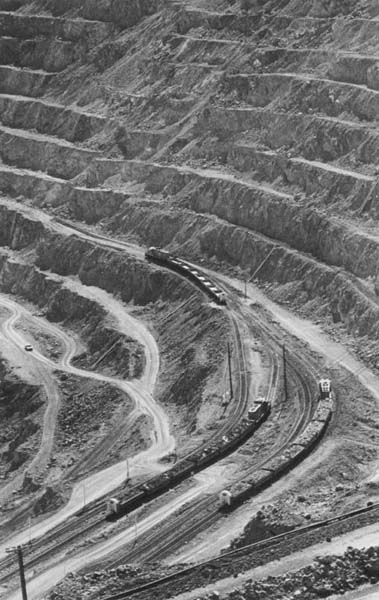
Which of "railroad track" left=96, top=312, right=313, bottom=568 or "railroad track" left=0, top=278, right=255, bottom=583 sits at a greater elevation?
"railroad track" left=96, top=312, right=313, bottom=568

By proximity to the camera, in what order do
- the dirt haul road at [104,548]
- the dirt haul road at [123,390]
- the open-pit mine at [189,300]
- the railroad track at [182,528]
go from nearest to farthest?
the dirt haul road at [104,548]
the railroad track at [182,528]
the open-pit mine at [189,300]
the dirt haul road at [123,390]

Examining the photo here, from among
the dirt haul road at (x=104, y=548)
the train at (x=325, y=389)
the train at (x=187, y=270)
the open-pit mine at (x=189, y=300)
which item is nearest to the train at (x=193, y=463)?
the open-pit mine at (x=189, y=300)

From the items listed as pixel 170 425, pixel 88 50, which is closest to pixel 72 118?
pixel 88 50

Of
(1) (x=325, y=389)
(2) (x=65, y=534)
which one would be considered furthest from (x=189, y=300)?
(2) (x=65, y=534)

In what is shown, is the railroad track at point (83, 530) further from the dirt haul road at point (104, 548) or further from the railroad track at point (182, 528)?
the dirt haul road at point (104, 548)

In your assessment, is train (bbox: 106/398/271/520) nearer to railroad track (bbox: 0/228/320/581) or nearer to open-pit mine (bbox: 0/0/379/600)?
open-pit mine (bbox: 0/0/379/600)

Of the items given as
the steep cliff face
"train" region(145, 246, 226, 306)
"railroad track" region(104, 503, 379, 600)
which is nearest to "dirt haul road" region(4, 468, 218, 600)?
"railroad track" region(104, 503, 379, 600)
